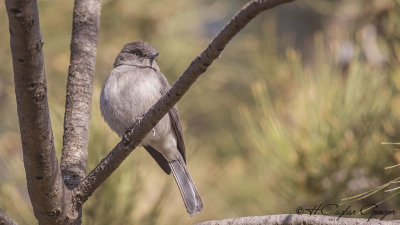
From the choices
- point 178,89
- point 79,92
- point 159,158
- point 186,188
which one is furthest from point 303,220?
point 159,158

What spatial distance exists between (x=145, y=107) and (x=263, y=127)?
0.80m

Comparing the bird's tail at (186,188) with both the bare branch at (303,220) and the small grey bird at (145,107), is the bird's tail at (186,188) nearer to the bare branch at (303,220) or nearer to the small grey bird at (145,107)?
the small grey bird at (145,107)

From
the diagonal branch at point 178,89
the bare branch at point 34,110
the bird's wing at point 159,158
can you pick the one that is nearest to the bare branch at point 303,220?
the diagonal branch at point 178,89

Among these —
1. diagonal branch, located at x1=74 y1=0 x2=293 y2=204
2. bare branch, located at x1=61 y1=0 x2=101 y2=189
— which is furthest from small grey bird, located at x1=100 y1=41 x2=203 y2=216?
diagonal branch, located at x1=74 y1=0 x2=293 y2=204

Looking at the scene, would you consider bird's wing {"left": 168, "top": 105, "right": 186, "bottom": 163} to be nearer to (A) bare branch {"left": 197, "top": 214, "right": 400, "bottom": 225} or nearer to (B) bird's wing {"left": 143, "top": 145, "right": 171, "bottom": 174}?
(B) bird's wing {"left": 143, "top": 145, "right": 171, "bottom": 174}

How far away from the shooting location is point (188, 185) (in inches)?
126

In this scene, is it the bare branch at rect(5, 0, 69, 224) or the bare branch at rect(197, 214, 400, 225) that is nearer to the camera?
the bare branch at rect(5, 0, 69, 224)

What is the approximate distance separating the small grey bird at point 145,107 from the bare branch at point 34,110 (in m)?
1.17

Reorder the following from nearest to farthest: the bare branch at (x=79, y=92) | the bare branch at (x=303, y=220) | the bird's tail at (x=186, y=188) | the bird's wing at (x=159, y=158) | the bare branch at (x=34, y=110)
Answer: the bare branch at (x=34, y=110)
the bare branch at (x=303, y=220)
the bare branch at (x=79, y=92)
the bird's tail at (x=186, y=188)
the bird's wing at (x=159, y=158)

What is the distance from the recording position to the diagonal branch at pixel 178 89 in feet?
4.78

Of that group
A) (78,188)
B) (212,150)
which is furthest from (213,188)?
(78,188)

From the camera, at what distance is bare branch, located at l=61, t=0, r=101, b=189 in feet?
7.38

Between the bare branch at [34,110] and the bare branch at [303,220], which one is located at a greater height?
the bare branch at [34,110]

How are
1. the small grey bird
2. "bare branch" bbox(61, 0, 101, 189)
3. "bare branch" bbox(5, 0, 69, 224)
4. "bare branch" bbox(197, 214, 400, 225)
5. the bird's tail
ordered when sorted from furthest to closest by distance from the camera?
the small grey bird < the bird's tail < "bare branch" bbox(61, 0, 101, 189) < "bare branch" bbox(197, 214, 400, 225) < "bare branch" bbox(5, 0, 69, 224)
